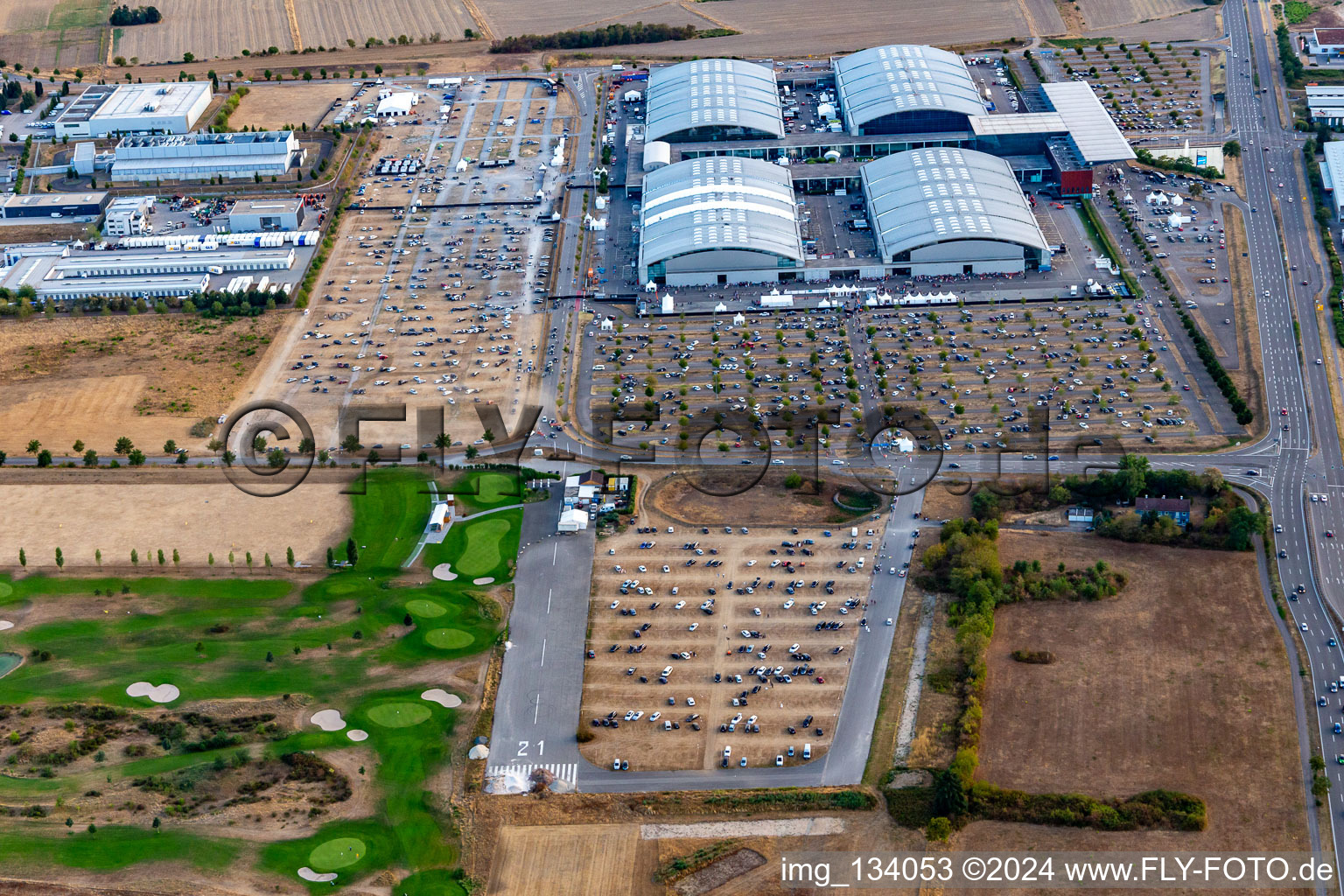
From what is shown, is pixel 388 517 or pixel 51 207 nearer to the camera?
pixel 388 517

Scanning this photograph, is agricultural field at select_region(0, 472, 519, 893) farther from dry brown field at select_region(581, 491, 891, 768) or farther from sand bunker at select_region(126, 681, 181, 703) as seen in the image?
dry brown field at select_region(581, 491, 891, 768)

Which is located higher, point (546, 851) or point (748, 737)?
point (748, 737)

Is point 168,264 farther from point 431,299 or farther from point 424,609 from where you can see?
point 424,609

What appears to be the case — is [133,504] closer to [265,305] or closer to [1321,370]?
[265,305]

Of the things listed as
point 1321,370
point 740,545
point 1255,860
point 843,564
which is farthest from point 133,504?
point 1321,370

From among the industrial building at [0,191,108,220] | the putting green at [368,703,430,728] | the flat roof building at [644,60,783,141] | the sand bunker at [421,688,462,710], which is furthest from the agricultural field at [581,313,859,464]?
the industrial building at [0,191,108,220]

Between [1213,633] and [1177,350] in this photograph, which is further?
[1177,350]

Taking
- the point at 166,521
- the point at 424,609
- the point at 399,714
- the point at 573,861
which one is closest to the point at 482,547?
the point at 424,609
